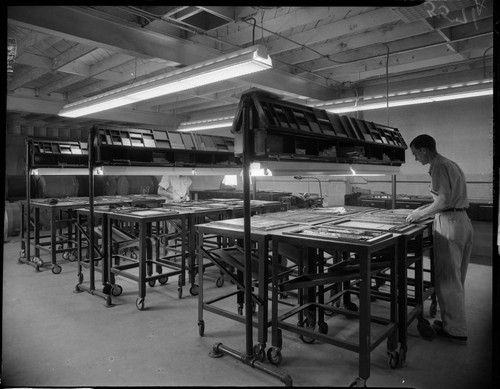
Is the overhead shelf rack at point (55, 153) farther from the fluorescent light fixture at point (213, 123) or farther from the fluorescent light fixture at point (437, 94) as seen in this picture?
the fluorescent light fixture at point (437, 94)

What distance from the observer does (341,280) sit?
8.26ft

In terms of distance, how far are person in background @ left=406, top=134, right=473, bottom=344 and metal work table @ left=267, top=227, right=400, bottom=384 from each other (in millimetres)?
590

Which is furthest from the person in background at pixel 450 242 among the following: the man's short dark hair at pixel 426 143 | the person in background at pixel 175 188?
the person in background at pixel 175 188

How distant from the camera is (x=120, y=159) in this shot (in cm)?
456

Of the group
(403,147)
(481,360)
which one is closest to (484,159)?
(403,147)

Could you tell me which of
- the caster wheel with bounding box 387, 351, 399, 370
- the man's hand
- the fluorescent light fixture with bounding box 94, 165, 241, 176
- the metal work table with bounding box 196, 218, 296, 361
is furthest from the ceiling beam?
the caster wheel with bounding box 387, 351, 399, 370

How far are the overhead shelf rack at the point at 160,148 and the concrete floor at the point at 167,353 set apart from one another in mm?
1743

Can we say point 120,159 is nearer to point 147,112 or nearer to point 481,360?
point 481,360

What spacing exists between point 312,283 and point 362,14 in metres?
3.10

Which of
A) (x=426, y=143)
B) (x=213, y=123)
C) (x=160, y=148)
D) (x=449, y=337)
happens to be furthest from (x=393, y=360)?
(x=213, y=123)

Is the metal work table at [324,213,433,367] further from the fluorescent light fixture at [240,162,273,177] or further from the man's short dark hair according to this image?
the fluorescent light fixture at [240,162,273,177]

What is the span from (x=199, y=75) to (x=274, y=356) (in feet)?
8.74

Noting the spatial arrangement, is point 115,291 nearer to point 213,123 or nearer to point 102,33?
point 102,33

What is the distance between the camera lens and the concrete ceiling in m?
3.62
